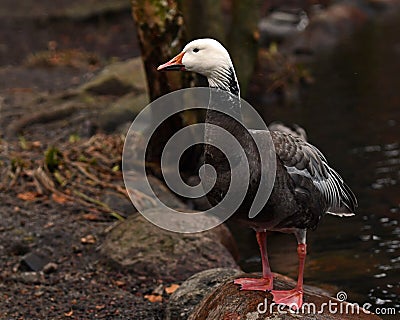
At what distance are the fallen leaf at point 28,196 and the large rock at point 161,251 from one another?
1508mm

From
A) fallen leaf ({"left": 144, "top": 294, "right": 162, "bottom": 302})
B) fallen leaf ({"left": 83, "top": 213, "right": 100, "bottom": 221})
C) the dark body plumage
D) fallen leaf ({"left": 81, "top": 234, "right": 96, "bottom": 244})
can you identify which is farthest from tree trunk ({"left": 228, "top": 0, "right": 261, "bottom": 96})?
the dark body plumage

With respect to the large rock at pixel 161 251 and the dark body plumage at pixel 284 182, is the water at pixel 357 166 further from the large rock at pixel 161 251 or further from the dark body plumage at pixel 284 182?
the dark body plumage at pixel 284 182

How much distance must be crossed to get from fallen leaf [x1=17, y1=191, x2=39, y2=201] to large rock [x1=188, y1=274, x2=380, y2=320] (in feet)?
11.4

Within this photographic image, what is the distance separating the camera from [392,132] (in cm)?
1150

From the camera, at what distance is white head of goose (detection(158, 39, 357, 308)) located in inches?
186

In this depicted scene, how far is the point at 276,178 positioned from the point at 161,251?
223 cm

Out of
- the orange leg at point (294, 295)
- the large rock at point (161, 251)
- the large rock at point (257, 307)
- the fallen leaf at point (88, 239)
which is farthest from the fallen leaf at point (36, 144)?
the orange leg at point (294, 295)

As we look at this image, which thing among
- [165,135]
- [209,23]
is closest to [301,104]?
[209,23]

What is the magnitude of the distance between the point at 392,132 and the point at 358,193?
2.63m

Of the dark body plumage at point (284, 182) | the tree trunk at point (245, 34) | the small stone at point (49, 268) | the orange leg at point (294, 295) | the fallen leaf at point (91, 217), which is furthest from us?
the tree trunk at point (245, 34)

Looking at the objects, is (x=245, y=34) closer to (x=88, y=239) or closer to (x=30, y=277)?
(x=88, y=239)

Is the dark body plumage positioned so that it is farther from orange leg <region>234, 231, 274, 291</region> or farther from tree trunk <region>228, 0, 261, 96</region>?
tree trunk <region>228, 0, 261, 96</region>

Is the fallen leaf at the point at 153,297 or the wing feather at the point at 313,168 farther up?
the wing feather at the point at 313,168

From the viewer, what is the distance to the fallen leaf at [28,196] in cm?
820
